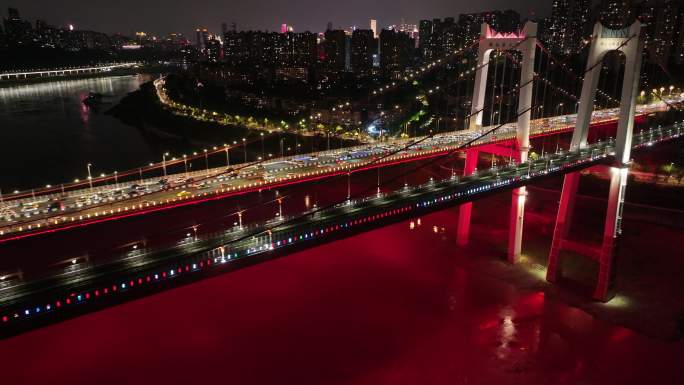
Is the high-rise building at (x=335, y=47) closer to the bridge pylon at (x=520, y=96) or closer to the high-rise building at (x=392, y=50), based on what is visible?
the high-rise building at (x=392, y=50)

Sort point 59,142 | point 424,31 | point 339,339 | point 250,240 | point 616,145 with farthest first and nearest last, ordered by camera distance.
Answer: point 424,31 → point 59,142 → point 616,145 → point 339,339 → point 250,240

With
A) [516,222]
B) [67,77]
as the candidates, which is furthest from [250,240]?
[67,77]

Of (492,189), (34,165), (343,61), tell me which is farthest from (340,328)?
(343,61)

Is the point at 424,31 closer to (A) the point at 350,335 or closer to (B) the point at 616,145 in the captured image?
(B) the point at 616,145

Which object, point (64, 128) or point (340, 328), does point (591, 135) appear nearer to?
point (340, 328)

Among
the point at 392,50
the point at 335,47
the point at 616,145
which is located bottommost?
the point at 616,145
